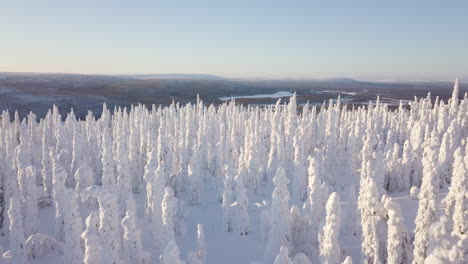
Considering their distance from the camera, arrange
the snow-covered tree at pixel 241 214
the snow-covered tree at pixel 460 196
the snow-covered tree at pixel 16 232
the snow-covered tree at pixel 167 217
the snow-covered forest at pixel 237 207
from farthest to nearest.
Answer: the snow-covered tree at pixel 241 214
the snow-covered tree at pixel 16 232
the snow-covered tree at pixel 167 217
the snow-covered forest at pixel 237 207
the snow-covered tree at pixel 460 196

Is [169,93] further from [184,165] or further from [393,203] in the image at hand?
[393,203]

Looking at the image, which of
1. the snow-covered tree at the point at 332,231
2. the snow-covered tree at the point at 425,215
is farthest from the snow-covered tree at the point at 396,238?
the snow-covered tree at the point at 332,231

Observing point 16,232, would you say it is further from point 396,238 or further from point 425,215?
point 425,215

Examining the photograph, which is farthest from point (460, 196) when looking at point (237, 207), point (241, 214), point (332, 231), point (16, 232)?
point (16, 232)

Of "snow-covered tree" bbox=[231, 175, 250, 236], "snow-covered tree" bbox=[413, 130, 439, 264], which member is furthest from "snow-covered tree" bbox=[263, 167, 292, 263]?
"snow-covered tree" bbox=[413, 130, 439, 264]

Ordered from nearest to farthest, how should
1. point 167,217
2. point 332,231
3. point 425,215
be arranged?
point 425,215 < point 332,231 < point 167,217

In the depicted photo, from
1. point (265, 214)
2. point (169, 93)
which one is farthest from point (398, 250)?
point (169, 93)

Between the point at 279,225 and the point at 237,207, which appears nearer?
the point at 279,225

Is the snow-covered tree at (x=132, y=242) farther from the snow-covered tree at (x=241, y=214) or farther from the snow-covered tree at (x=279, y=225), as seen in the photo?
the snow-covered tree at (x=241, y=214)

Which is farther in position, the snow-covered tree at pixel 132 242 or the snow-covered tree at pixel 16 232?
the snow-covered tree at pixel 16 232

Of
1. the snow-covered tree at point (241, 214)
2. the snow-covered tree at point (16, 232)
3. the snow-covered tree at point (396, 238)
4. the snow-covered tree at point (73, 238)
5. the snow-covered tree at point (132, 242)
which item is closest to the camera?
the snow-covered tree at point (396, 238)

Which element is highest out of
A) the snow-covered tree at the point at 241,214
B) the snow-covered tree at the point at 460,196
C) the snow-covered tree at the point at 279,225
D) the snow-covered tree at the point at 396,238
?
the snow-covered tree at the point at 460,196
